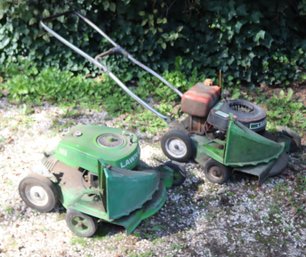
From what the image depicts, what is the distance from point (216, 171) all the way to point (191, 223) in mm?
577

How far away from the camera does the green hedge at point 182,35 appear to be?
18.3ft

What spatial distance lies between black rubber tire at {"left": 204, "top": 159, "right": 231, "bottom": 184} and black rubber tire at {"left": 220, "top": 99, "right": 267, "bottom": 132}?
1.37ft

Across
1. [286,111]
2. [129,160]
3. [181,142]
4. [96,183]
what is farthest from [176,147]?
[286,111]

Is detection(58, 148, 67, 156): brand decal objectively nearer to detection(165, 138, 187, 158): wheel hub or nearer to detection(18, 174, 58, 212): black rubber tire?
detection(18, 174, 58, 212): black rubber tire

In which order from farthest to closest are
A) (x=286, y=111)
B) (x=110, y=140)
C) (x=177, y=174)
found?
(x=286, y=111) → (x=177, y=174) → (x=110, y=140)

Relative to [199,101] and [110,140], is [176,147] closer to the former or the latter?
[199,101]

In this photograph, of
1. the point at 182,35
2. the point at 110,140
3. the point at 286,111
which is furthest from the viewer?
the point at 182,35

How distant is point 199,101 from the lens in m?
4.21

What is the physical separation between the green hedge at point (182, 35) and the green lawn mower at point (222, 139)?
1.41 metres

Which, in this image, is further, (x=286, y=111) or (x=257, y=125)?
(x=286, y=111)

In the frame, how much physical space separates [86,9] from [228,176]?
8.71 feet

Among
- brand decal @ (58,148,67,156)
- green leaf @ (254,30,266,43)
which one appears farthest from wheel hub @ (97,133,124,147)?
green leaf @ (254,30,266,43)

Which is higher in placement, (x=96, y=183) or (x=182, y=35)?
(x=182, y=35)

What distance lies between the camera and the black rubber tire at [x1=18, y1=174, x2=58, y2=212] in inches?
147
